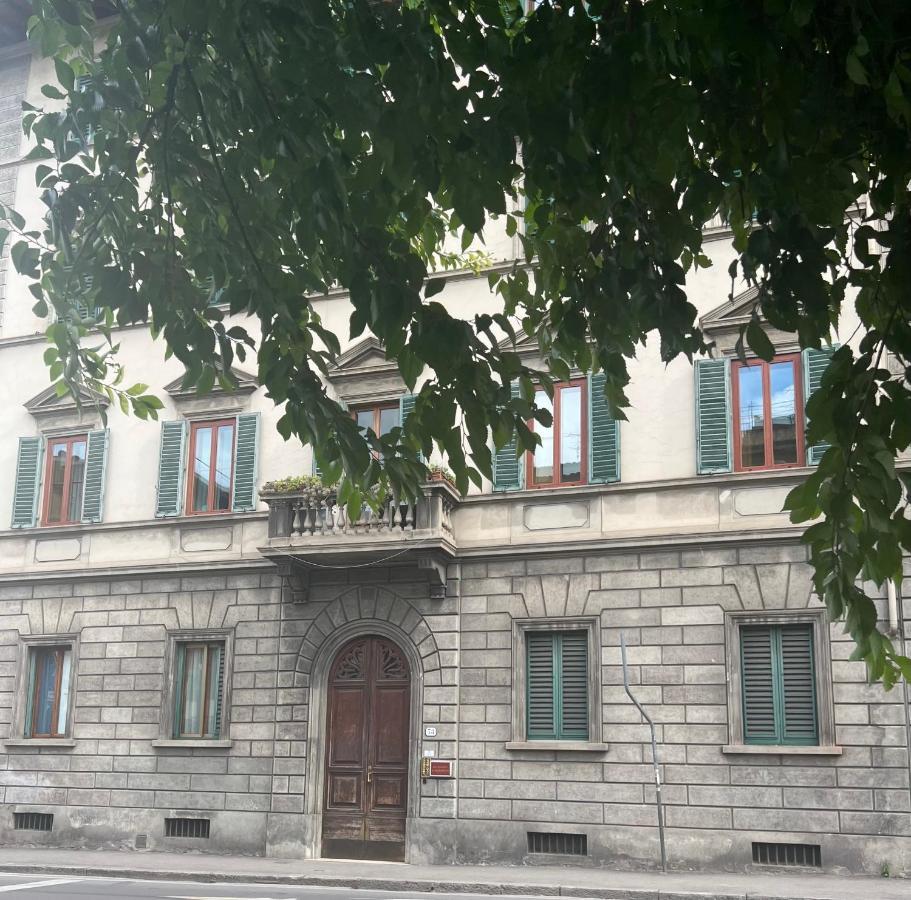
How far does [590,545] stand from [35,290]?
12137 millimetres

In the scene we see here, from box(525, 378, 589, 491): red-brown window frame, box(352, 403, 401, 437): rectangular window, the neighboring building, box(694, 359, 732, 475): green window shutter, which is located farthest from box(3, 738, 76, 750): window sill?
box(694, 359, 732, 475): green window shutter

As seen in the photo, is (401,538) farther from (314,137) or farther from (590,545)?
(314,137)

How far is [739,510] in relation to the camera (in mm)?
18016

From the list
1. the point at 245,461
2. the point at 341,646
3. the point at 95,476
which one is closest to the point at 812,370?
the point at 341,646

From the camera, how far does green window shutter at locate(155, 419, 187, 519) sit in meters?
21.6

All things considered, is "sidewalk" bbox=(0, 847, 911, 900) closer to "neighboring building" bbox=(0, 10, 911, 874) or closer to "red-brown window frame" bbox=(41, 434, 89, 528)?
"neighboring building" bbox=(0, 10, 911, 874)

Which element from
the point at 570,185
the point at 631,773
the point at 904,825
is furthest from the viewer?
the point at 631,773

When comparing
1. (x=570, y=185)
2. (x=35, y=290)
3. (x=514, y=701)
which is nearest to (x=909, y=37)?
(x=570, y=185)

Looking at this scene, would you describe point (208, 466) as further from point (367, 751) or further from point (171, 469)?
point (367, 751)

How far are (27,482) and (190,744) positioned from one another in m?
6.22

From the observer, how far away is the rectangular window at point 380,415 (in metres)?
20.7

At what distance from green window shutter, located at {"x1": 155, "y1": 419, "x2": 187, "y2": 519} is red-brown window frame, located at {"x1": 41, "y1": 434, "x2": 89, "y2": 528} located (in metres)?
1.79

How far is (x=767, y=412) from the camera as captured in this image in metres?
18.3

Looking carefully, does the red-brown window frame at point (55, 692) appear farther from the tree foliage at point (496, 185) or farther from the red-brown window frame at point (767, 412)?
the tree foliage at point (496, 185)
